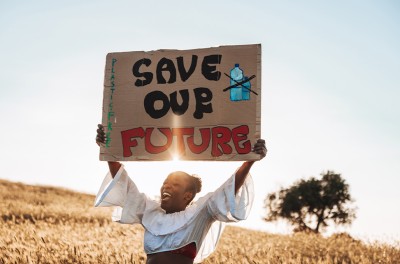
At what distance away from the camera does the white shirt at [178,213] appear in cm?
432

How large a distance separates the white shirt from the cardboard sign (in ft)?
0.99

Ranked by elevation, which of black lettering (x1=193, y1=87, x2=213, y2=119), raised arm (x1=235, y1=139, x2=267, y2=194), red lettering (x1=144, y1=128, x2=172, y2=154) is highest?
black lettering (x1=193, y1=87, x2=213, y2=119)

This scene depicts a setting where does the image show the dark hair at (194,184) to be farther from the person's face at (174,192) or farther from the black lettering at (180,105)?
the black lettering at (180,105)

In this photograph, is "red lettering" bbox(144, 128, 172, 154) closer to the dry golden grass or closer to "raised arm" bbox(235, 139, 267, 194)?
"raised arm" bbox(235, 139, 267, 194)

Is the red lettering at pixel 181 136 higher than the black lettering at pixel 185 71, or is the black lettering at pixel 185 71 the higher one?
the black lettering at pixel 185 71

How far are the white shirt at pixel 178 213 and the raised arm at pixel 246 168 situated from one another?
0.05 meters

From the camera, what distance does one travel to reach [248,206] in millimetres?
4395

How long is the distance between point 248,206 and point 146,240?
3.25ft

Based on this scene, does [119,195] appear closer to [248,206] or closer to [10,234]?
[248,206]

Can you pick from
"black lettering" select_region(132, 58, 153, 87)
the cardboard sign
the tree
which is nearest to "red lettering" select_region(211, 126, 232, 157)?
the cardboard sign

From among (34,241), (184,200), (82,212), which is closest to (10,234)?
(34,241)

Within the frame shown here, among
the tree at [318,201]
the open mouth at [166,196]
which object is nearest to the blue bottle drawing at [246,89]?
the open mouth at [166,196]

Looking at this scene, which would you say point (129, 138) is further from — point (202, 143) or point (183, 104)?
point (202, 143)

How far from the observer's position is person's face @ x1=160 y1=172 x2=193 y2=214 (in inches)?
179
